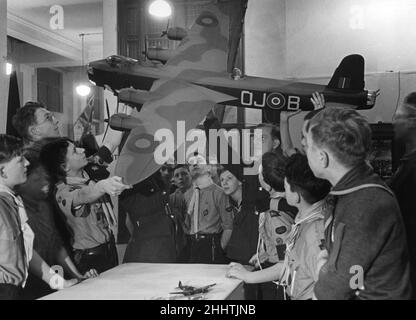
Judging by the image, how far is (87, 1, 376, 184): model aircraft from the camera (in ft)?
7.26

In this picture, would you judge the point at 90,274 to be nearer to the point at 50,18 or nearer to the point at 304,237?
the point at 304,237

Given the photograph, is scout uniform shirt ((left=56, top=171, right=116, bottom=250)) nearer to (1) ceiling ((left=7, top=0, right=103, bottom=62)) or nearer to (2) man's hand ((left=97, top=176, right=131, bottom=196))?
(2) man's hand ((left=97, top=176, right=131, bottom=196))

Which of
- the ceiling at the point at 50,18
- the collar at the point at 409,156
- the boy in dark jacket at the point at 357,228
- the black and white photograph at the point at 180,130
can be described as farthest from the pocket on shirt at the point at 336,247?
the ceiling at the point at 50,18

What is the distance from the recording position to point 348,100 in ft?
6.96

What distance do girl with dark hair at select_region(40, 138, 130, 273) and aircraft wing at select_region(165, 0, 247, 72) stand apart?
0.68m

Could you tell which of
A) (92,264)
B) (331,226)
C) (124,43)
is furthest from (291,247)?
(124,43)

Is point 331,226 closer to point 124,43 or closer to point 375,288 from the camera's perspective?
point 375,288

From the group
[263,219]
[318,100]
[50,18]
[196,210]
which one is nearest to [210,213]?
[196,210]

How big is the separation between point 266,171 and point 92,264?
1.00m

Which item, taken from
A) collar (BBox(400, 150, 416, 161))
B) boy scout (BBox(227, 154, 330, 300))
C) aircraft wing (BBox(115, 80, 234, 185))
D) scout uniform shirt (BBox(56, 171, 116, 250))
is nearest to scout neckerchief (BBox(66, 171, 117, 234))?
scout uniform shirt (BBox(56, 171, 116, 250))

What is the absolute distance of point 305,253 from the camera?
1798 millimetres

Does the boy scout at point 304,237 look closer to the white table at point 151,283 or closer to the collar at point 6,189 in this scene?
the white table at point 151,283

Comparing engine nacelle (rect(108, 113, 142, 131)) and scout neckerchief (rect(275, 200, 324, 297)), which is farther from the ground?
engine nacelle (rect(108, 113, 142, 131))

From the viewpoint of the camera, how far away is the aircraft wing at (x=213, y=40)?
2301 mm
